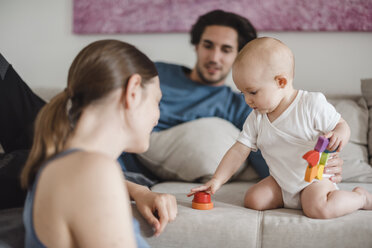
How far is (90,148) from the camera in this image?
89cm

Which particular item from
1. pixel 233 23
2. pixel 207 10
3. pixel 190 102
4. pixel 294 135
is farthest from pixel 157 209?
pixel 207 10

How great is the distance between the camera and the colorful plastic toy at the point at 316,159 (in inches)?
47.4

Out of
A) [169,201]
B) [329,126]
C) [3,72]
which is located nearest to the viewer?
[169,201]

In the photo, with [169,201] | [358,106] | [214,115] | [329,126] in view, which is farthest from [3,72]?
[358,106]

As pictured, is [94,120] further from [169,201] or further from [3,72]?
[3,72]

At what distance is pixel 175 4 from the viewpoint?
266 cm

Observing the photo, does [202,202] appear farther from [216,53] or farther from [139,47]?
[139,47]

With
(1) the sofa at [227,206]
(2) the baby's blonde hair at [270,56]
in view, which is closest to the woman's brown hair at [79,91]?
(1) the sofa at [227,206]

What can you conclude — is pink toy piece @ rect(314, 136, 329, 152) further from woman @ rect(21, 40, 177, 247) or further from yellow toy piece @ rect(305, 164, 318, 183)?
woman @ rect(21, 40, 177, 247)

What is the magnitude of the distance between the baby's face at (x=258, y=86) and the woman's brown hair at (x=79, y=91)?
513mm

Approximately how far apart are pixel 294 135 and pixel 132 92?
695 mm

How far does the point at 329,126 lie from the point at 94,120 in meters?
0.82

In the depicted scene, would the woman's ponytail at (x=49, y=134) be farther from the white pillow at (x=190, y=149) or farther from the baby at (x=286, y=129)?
the white pillow at (x=190, y=149)

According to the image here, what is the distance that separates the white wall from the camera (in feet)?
8.28
